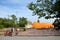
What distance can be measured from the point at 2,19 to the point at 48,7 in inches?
1464

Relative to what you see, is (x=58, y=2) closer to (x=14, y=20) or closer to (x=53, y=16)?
(x=53, y=16)

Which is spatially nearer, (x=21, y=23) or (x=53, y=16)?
(x=53, y=16)

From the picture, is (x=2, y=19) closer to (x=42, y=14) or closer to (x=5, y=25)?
(x=5, y=25)

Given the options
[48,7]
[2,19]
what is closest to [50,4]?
[48,7]

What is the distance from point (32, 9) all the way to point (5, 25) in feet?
105

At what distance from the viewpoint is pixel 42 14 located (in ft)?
71.1

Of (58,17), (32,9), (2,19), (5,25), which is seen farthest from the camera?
(2,19)

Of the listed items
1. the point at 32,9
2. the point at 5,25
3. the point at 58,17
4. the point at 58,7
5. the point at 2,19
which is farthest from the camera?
the point at 2,19

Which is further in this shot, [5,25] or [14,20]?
[14,20]

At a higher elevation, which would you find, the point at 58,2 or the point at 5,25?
the point at 58,2

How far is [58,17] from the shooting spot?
20406 millimetres

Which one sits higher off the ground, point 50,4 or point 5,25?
point 50,4

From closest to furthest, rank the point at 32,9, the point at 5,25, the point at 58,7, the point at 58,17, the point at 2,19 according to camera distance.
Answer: the point at 58,7
the point at 58,17
the point at 32,9
the point at 5,25
the point at 2,19

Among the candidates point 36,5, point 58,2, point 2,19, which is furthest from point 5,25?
point 58,2
